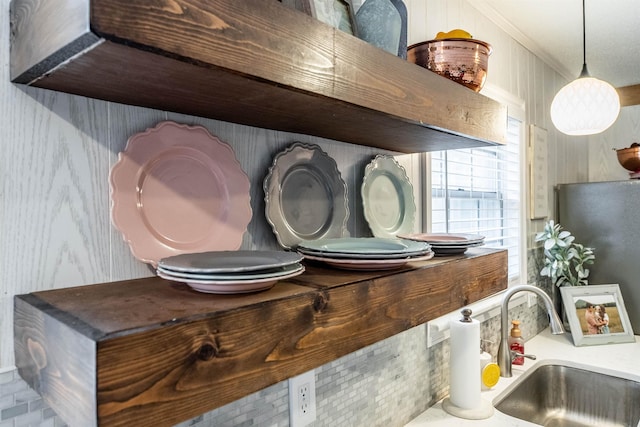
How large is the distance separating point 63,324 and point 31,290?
233mm

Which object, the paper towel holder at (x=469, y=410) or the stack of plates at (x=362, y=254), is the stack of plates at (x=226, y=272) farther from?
the paper towel holder at (x=469, y=410)

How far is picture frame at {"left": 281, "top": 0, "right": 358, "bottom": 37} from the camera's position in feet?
2.59

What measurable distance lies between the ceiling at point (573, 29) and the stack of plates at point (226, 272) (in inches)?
68.2

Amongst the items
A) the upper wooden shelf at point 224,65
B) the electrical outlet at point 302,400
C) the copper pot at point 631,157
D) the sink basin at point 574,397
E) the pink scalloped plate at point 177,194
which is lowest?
the sink basin at point 574,397

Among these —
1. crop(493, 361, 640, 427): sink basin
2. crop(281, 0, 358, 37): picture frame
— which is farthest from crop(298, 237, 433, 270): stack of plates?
crop(493, 361, 640, 427): sink basin

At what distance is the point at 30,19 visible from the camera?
57 centimetres

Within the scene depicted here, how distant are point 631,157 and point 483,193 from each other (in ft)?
5.08

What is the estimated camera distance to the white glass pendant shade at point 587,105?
1.87 metres

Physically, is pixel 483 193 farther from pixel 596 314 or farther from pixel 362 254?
pixel 362 254

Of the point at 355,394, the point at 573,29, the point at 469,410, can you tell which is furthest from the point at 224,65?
the point at 573,29

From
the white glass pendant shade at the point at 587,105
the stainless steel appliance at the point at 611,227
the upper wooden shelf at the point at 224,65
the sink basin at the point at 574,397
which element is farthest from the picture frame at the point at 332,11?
the stainless steel appliance at the point at 611,227

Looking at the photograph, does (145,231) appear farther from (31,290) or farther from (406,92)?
(406,92)

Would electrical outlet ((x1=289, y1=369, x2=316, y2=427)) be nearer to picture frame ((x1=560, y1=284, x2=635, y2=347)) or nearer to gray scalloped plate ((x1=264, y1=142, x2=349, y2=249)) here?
gray scalloped plate ((x1=264, y1=142, x2=349, y2=249))

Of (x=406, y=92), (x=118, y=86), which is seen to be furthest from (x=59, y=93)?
(x=406, y=92)
